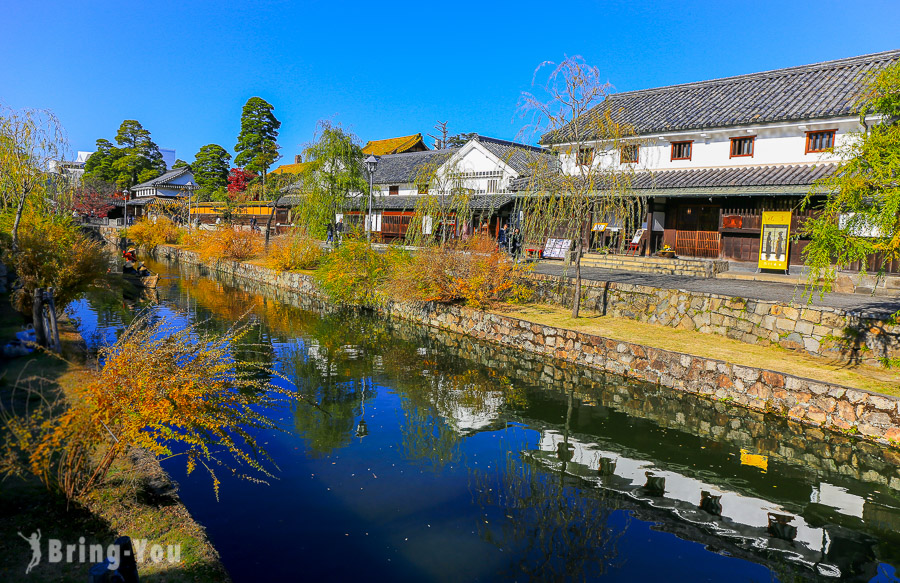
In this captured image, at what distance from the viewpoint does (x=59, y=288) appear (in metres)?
13.3

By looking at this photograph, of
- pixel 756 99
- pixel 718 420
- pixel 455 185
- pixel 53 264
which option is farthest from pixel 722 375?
pixel 455 185

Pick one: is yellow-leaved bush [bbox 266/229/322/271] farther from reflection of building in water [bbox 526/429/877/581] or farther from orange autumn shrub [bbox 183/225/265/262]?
reflection of building in water [bbox 526/429/877/581]

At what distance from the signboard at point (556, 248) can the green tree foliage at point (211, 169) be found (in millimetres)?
44099

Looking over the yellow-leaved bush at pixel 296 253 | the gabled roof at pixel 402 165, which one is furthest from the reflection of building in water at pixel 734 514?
the gabled roof at pixel 402 165

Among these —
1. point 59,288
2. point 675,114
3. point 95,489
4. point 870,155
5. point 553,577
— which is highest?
point 675,114

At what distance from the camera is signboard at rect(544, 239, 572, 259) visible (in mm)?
25625

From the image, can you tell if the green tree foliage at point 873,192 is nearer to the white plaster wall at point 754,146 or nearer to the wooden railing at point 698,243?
the white plaster wall at point 754,146

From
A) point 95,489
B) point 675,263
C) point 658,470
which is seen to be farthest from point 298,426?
point 675,263

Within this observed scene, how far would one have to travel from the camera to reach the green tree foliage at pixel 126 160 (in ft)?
220

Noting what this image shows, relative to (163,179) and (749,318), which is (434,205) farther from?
(163,179)

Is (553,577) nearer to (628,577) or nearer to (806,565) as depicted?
(628,577)

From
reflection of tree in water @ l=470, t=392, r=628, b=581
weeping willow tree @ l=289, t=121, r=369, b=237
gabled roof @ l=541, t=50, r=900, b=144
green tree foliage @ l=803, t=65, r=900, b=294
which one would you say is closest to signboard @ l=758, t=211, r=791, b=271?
gabled roof @ l=541, t=50, r=900, b=144

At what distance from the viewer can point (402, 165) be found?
39.7 metres

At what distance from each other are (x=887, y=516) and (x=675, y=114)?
2067cm
